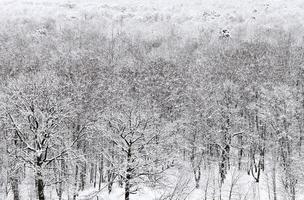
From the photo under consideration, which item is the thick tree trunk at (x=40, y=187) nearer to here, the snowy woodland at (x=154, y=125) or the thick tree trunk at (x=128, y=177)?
the snowy woodland at (x=154, y=125)

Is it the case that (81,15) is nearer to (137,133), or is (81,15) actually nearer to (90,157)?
(90,157)

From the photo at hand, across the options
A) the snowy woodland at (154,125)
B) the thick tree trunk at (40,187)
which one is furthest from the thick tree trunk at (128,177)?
the thick tree trunk at (40,187)

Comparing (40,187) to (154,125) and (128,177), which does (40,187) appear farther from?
(154,125)

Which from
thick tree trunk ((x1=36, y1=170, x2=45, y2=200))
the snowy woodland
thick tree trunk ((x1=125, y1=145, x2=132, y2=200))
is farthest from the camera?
the snowy woodland

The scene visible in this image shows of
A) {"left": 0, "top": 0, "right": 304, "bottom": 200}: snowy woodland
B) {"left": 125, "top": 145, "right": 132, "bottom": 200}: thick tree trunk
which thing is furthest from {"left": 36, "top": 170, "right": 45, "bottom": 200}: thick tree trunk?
{"left": 125, "top": 145, "right": 132, "bottom": 200}: thick tree trunk

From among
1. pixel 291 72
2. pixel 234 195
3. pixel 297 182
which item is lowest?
pixel 234 195

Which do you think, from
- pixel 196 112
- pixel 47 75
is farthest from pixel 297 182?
pixel 47 75

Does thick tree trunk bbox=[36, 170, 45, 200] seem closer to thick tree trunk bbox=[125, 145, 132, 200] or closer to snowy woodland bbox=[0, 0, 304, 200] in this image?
snowy woodland bbox=[0, 0, 304, 200]

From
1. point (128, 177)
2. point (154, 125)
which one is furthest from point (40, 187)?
point (154, 125)

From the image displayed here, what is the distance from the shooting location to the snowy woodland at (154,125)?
2559 cm

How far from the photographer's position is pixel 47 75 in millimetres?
32844

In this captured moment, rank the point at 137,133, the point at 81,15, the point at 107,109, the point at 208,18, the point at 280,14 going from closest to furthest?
the point at 137,133 → the point at 107,109 → the point at 280,14 → the point at 208,18 → the point at 81,15

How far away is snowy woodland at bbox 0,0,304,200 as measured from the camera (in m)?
25.6

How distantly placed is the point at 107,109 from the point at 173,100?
9.70 meters
